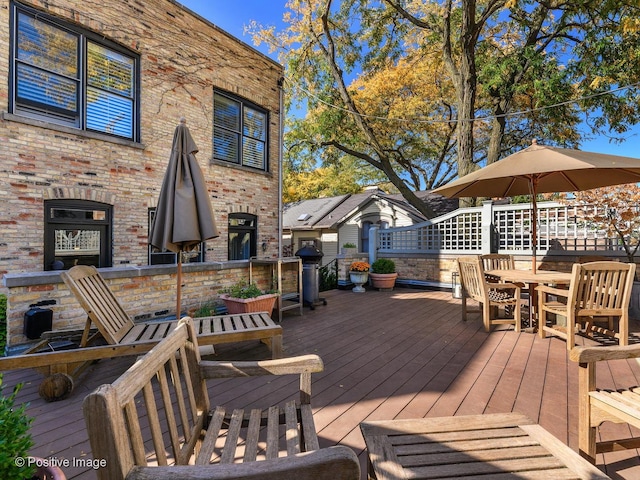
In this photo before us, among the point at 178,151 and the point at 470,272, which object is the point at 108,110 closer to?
the point at 178,151

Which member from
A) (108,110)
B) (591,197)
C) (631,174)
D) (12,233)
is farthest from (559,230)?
(12,233)

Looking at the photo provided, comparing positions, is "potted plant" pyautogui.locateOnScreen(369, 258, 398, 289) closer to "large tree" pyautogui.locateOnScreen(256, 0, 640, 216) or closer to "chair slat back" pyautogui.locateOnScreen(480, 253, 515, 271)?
"chair slat back" pyautogui.locateOnScreen(480, 253, 515, 271)

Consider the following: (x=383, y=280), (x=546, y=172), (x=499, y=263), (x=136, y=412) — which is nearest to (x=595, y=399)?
(x=136, y=412)

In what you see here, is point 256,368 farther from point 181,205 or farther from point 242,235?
point 242,235

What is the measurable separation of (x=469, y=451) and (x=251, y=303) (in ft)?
13.6

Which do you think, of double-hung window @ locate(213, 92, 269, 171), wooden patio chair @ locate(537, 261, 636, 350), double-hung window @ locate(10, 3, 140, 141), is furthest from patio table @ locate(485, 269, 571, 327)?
double-hung window @ locate(10, 3, 140, 141)

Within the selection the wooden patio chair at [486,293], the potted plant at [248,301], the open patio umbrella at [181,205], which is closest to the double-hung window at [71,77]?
the open patio umbrella at [181,205]

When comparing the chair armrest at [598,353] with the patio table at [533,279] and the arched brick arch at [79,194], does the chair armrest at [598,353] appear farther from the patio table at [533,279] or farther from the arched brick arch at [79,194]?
the arched brick arch at [79,194]

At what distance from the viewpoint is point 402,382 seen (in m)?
A: 3.28

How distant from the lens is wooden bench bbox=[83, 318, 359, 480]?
86 cm

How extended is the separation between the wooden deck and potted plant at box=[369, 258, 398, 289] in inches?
142

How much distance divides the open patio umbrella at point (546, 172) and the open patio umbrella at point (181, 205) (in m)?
3.92

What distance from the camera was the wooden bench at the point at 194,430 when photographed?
861 millimetres

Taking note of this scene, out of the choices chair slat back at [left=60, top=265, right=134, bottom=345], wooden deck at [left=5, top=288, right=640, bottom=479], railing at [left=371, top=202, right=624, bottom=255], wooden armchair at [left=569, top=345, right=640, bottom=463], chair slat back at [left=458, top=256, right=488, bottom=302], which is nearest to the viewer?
wooden armchair at [left=569, top=345, right=640, bottom=463]
